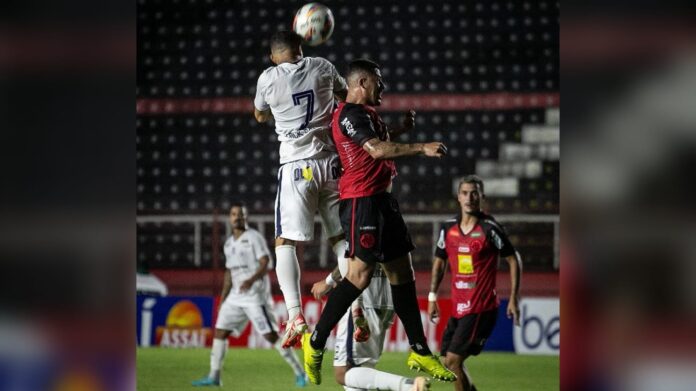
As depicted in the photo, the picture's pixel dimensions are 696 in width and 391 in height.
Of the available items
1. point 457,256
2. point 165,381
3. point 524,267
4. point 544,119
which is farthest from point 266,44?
point 457,256

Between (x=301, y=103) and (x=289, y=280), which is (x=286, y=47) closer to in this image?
(x=301, y=103)

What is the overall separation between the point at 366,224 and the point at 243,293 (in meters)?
4.97

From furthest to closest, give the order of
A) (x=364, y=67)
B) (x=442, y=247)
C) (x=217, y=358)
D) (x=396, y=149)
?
(x=217, y=358)
(x=442, y=247)
(x=364, y=67)
(x=396, y=149)

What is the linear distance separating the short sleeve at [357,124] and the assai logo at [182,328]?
770 centimetres

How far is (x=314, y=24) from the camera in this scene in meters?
4.63

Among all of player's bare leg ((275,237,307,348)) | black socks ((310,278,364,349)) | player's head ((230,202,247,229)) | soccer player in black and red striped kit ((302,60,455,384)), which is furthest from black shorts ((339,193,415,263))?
player's head ((230,202,247,229))

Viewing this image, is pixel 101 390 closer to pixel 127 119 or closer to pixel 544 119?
pixel 127 119

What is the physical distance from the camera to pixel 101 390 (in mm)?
1584

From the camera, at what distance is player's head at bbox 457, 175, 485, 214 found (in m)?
6.20

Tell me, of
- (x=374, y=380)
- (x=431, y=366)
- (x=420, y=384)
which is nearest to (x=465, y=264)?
(x=374, y=380)

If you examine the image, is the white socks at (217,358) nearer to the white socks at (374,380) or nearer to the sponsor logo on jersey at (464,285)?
the sponsor logo on jersey at (464,285)

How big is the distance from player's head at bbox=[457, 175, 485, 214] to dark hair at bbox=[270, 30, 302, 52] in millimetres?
2011

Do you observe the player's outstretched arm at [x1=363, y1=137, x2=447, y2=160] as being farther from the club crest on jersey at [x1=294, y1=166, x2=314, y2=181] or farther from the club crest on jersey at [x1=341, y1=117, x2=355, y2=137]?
the club crest on jersey at [x1=294, y1=166, x2=314, y2=181]

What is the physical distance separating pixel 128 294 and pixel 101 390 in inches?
7.1
